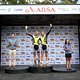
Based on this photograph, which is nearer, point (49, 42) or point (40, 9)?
point (40, 9)

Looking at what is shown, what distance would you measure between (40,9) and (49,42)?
335cm

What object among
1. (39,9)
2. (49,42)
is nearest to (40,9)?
(39,9)

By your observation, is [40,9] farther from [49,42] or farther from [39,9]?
[49,42]

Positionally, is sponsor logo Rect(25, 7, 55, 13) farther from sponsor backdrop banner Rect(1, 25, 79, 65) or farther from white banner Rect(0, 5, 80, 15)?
sponsor backdrop banner Rect(1, 25, 79, 65)

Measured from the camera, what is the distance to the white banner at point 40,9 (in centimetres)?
1702

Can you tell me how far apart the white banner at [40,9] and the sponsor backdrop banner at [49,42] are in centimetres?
281

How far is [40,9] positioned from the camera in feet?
55.9

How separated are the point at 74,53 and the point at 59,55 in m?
0.88

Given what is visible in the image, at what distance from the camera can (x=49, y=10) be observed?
1705 centimetres

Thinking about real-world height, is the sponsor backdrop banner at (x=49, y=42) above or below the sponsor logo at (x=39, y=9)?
below

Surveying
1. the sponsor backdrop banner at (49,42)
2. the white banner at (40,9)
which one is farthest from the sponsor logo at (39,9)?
the sponsor backdrop banner at (49,42)

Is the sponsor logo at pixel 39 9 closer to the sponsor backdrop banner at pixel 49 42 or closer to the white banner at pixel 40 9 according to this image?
the white banner at pixel 40 9

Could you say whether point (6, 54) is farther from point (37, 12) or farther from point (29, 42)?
point (37, 12)

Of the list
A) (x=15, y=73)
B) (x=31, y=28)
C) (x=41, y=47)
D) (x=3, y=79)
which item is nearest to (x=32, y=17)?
(x=31, y=28)
